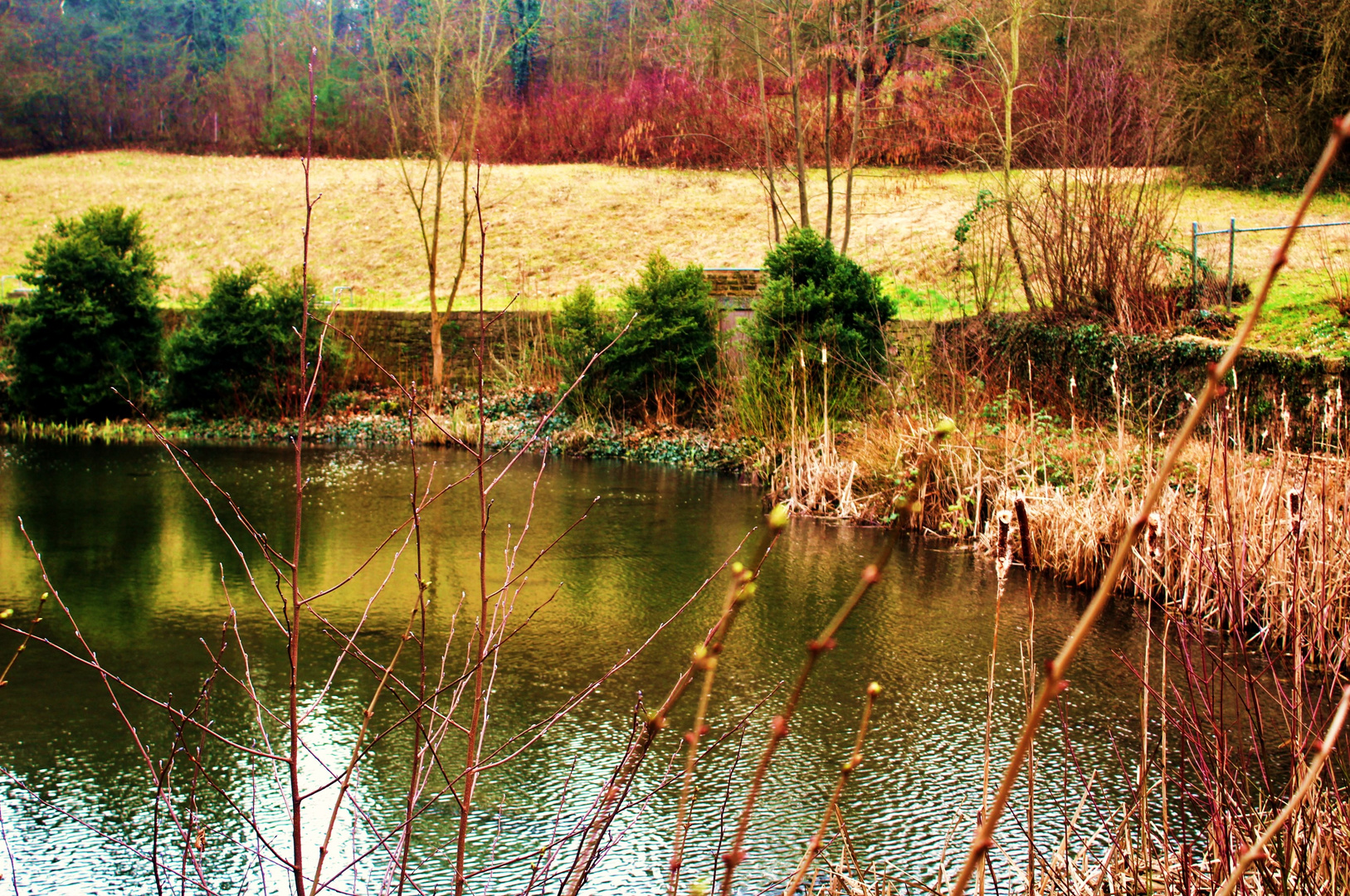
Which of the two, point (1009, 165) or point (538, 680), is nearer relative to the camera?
point (538, 680)

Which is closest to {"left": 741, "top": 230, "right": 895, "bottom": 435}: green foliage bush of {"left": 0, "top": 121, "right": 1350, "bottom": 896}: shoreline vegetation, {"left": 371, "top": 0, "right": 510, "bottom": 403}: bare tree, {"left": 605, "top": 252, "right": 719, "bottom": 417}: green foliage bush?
{"left": 0, "top": 121, "right": 1350, "bottom": 896}: shoreline vegetation

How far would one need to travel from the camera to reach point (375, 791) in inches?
136

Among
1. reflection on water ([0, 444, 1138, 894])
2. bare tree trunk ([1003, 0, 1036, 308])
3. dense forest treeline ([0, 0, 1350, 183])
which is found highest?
dense forest treeline ([0, 0, 1350, 183])

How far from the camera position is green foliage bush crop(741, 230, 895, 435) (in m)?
10.2

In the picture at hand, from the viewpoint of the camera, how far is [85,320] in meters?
13.1

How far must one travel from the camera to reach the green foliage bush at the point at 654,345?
40.8 feet

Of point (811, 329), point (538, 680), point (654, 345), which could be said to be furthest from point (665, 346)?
point (538, 680)

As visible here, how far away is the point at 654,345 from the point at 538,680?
8.26 metres

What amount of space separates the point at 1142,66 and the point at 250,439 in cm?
1452

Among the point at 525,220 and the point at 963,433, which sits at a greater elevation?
the point at 525,220

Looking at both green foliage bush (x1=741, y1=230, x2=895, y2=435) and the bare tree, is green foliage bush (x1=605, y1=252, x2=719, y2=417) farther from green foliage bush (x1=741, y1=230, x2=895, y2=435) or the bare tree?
the bare tree

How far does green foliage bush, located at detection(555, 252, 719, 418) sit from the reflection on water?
3.94 meters

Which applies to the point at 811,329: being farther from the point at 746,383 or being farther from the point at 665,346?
the point at 665,346

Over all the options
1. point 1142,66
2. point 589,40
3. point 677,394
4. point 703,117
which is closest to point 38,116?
point 589,40
